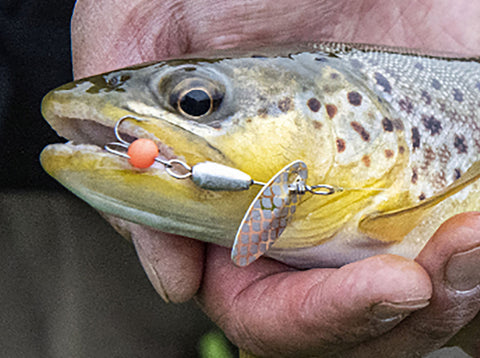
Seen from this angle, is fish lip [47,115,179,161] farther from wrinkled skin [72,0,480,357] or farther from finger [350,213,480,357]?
finger [350,213,480,357]

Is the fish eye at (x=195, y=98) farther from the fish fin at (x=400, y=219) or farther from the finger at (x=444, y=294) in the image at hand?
the finger at (x=444, y=294)

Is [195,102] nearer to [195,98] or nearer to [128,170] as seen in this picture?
[195,98]

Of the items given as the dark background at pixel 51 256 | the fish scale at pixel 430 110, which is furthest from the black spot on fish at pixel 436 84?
the dark background at pixel 51 256

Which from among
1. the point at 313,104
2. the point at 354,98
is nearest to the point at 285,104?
the point at 313,104

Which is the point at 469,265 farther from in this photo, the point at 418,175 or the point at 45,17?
the point at 45,17

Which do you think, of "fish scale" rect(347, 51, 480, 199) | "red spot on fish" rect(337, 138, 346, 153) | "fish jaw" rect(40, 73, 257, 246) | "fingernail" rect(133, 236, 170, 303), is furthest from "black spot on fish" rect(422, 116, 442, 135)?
"fingernail" rect(133, 236, 170, 303)
